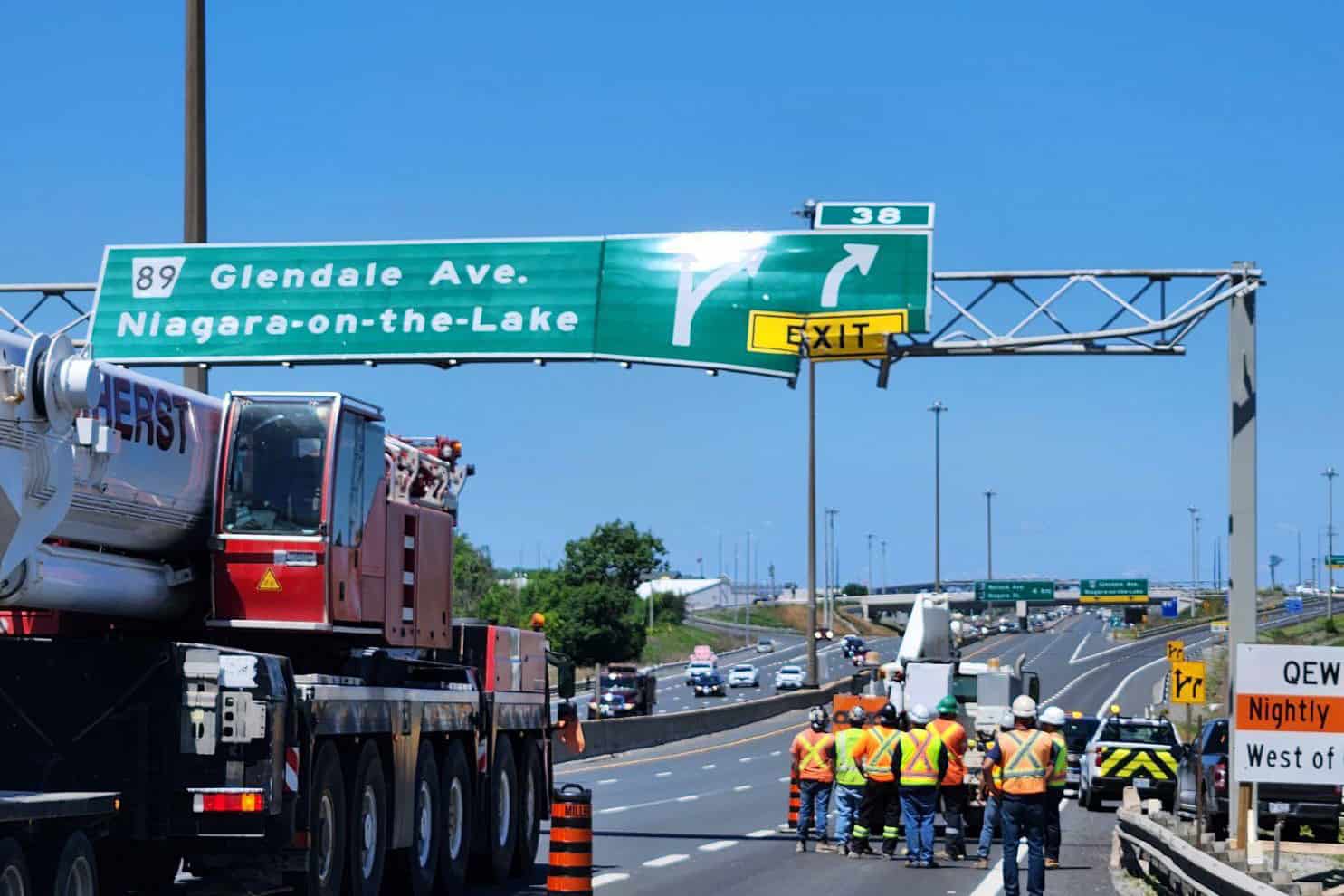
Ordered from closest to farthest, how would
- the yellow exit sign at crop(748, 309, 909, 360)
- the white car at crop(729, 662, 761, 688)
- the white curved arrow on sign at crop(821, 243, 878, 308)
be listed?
the yellow exit sign at crop(748, 309, 909, 360), the white curved arrow on sign at crop(821, 243, 878, 308), the white car at crop(729, 662, 761, 688)

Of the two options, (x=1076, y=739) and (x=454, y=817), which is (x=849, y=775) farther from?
(x=1076, y=739)

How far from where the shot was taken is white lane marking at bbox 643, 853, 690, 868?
20.4 meters

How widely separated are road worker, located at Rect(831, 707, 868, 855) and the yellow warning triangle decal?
9619 mm

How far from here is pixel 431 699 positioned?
16.8 meters

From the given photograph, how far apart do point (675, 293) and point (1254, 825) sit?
9442 mm

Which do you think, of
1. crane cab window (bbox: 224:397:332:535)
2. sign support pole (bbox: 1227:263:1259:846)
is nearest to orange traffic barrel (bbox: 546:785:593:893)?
crane cab window (bbox: 224:397:332:535)

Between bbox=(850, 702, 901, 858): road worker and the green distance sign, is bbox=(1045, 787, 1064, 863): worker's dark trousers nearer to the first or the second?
bbox=(850, 702, 901, 858): road worker

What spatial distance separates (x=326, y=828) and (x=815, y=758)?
9525 millimetres

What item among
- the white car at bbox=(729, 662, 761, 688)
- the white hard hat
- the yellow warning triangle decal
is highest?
the yellow warning triangle decal

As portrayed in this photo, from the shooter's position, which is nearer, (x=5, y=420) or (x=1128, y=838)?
(x=5, y=420)

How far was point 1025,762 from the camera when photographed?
57.9 ft

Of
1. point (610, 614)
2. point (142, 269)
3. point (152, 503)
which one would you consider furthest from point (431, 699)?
point (610, 614)

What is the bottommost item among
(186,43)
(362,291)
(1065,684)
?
(1065,684)

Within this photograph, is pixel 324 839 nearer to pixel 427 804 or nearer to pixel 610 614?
pixel 427 804
